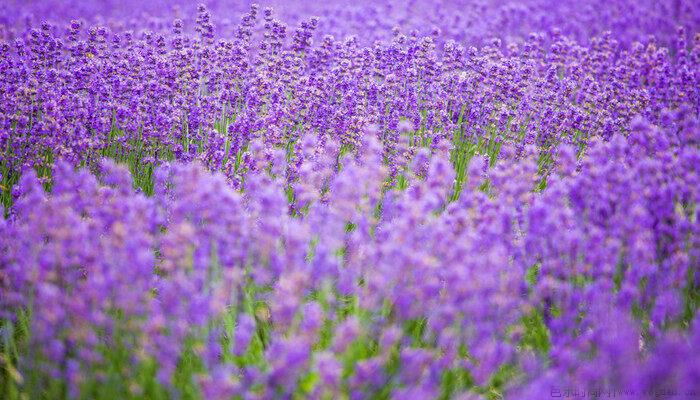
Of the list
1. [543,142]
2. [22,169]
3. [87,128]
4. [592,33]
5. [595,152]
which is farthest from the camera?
[592,33]

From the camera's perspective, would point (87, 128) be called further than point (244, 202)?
Yes

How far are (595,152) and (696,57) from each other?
3.82 metres

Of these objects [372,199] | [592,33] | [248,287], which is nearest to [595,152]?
[372,199]

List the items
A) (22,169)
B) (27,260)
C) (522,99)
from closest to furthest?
(27,260) → (22,169) → (522,99)

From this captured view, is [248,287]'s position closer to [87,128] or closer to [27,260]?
[27,260]

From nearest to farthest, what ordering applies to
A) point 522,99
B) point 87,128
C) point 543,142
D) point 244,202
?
point 244,202
point 87,128
point 543,142
point 522,99

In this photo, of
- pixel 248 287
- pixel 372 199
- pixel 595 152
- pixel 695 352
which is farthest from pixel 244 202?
pixel 695 352

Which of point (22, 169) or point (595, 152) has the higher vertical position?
point (595, 152)

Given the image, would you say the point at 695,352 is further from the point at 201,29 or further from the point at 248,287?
the point at 201,29

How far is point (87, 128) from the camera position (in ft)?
12.8

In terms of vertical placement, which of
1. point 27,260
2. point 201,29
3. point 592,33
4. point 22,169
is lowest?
point 27,260

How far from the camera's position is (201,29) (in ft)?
15.9

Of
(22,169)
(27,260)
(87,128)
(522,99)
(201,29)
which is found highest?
(201,29)

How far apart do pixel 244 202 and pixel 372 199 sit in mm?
938
